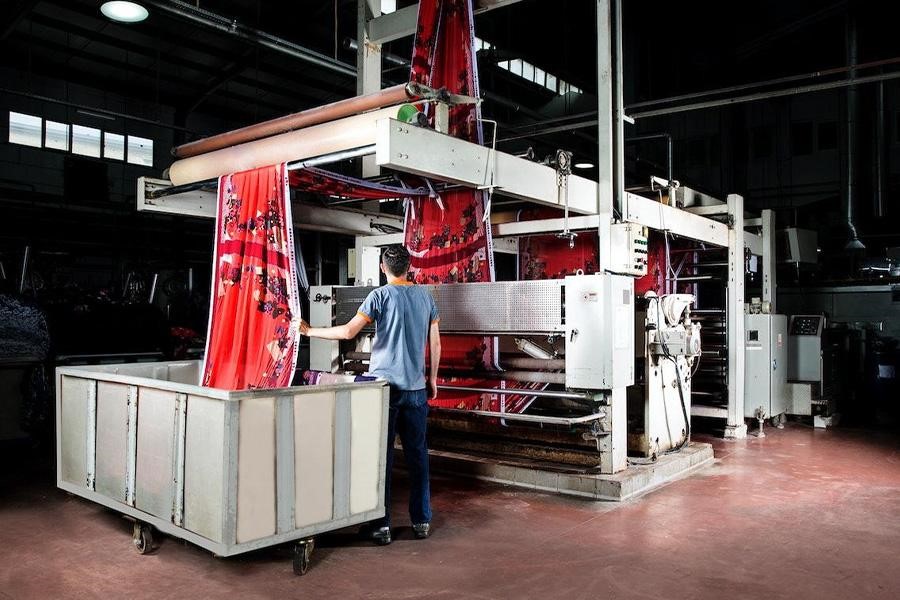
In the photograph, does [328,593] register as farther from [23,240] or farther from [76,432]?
[23,240]

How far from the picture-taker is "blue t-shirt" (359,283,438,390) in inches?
154

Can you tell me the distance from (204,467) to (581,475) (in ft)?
8.89

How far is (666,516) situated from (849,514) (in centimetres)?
122

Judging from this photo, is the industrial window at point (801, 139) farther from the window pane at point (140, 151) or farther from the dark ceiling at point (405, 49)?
the window pane at point (140, 151)

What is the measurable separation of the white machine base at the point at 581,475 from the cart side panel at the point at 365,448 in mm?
1652

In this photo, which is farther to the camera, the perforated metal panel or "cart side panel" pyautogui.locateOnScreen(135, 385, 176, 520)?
the perforated metal panel

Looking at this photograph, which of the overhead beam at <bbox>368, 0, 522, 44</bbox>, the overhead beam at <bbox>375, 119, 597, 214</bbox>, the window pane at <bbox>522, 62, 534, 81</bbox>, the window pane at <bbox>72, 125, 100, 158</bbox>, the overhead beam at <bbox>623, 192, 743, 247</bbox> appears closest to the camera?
the overhead beam at <bbox>375, 119, 597, 214</bbox>

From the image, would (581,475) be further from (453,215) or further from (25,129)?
(25,129)

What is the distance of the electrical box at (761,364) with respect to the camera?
24.8ft

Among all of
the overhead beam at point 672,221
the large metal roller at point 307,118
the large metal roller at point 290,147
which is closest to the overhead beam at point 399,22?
the large metal roller at point 307,118

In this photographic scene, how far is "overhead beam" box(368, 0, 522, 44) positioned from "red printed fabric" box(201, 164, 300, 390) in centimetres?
207

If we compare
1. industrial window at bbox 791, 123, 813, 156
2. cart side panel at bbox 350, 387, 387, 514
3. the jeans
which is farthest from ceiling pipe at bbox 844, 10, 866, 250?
cart side panel at bbox 350, 387, 387, 514

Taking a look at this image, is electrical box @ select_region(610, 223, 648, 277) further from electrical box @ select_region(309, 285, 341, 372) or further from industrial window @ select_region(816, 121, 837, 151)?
industrial window @ select_region(816, 121, 837, 151)

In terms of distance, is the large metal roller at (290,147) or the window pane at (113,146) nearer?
the large metal roller at (290,147)
